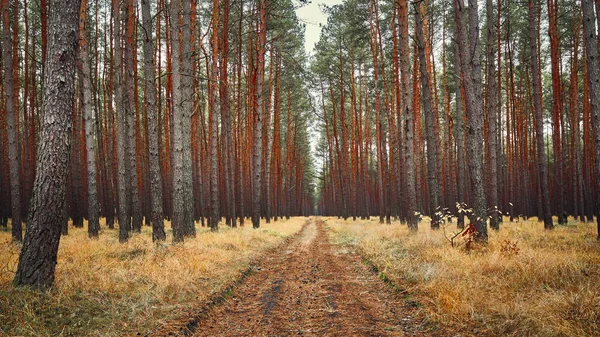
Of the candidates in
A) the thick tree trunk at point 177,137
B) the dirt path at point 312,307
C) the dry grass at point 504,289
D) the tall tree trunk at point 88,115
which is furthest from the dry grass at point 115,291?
the tall tree trunk at point 88,115

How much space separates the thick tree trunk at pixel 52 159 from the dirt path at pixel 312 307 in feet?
7.63

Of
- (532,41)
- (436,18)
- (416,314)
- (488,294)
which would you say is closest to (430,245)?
(488,294)

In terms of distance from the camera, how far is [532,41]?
13.2 meters

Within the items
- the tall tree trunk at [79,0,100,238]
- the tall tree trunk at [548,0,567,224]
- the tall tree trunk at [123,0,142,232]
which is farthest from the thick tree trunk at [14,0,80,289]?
the tall tree trunk at [548,0,567,224]

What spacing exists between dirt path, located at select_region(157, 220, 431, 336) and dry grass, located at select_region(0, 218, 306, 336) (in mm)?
509

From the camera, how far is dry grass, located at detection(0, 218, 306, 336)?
3.74m

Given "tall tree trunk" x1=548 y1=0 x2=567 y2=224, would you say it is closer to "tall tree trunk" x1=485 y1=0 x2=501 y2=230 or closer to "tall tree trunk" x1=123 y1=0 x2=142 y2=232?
"tall tree trunk" x1=485 y1=0 x2=501 y2=230

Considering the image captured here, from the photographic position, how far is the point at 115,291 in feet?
16.4

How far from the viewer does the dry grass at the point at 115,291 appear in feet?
12.3

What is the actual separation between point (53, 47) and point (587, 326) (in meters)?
6.97

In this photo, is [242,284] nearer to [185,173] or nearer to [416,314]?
[416,314]

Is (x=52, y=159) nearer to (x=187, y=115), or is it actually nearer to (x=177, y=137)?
(x=177, y=137)

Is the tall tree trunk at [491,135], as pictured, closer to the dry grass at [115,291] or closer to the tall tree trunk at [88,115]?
the dry grass at [115,291]

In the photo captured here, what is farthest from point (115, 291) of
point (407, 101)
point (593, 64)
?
point (593, 64)
